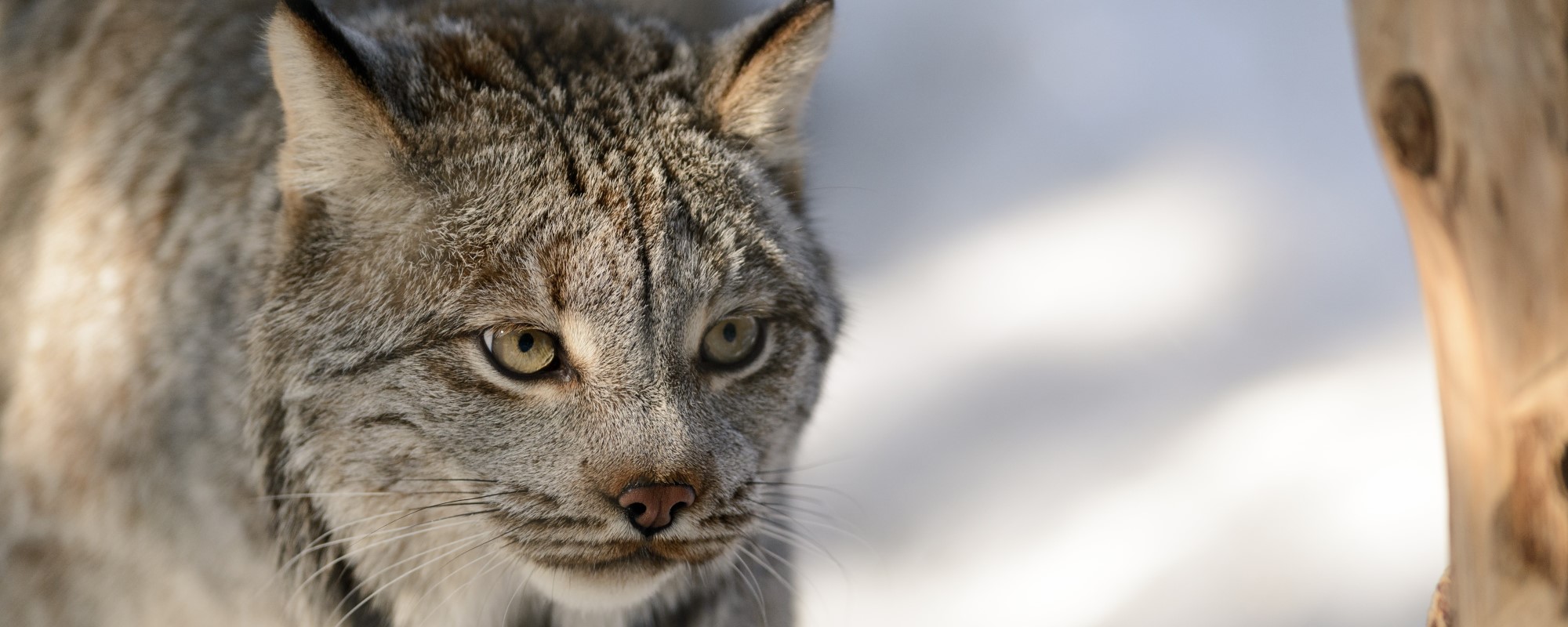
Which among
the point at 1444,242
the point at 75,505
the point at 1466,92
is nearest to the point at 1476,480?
the point at 1444,242

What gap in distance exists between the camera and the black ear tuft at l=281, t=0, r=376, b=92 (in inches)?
60.3

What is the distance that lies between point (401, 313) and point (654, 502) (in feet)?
1.29

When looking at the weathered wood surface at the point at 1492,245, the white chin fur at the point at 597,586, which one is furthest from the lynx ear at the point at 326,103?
the weathered wood surface at the point at 1492,245

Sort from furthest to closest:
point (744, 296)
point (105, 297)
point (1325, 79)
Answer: point (1325, 79), point (105, 297), point (744, 296)

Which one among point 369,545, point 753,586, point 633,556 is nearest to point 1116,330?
point 753,586

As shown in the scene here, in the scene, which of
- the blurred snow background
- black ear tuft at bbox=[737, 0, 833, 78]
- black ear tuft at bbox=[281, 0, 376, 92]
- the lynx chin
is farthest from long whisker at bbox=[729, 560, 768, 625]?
black ear tuft at bbox=[281, 0, 376, 92]

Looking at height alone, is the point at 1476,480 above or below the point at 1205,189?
below

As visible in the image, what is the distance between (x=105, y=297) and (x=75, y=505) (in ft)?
1.10

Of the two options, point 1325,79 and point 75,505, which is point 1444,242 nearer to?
point 1325,79

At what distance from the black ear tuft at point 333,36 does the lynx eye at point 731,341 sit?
1.70ft

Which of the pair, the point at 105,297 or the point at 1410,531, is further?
the point at 1410,531

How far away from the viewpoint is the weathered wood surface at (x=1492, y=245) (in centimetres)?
129

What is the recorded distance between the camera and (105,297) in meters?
2.07

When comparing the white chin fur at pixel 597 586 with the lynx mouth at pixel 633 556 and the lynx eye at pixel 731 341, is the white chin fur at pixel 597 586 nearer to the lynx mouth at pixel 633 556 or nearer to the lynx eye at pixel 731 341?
the lynx mouth at pixel 633 556
